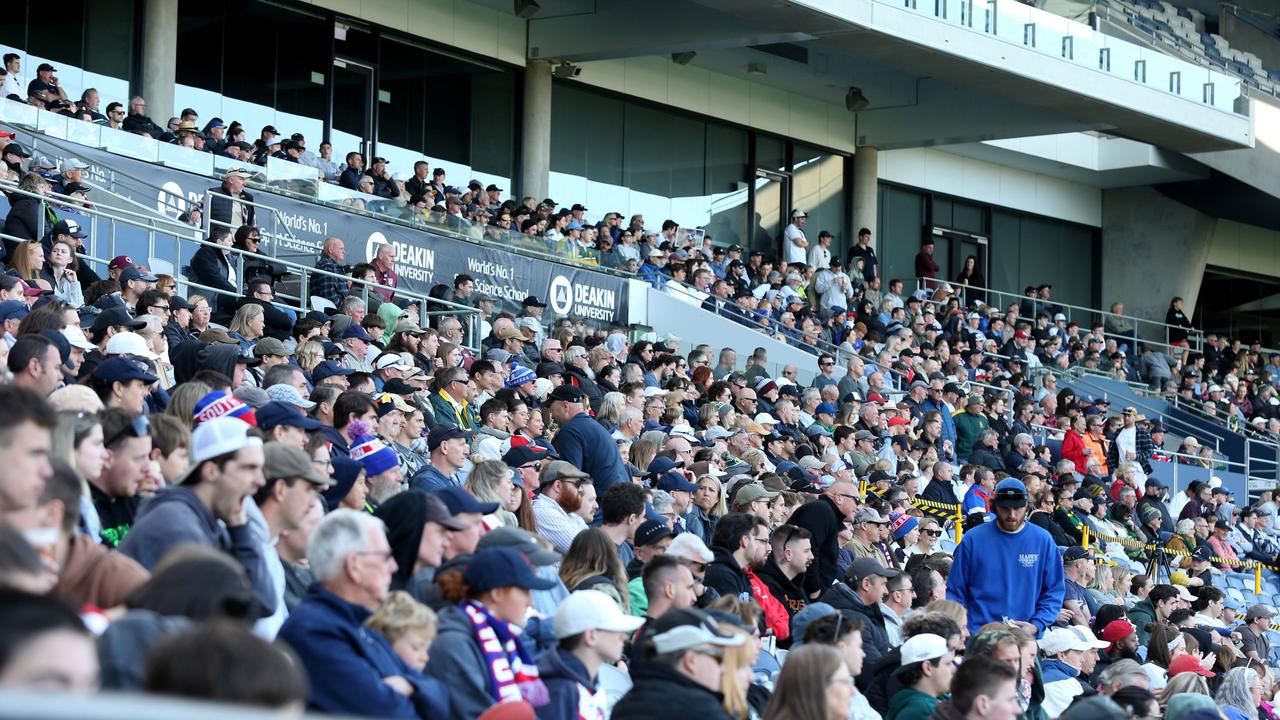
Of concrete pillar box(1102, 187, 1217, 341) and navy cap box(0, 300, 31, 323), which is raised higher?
concrete pillar box(1102, 187, 1217, 341)

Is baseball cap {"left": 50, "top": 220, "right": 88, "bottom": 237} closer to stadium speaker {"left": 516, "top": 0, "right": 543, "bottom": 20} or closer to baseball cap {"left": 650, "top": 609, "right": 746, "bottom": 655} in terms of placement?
baseball cap {"left": 650, "top": 609, "right": 746, "bottom": 655}

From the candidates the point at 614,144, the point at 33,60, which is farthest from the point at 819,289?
the point at 33,60

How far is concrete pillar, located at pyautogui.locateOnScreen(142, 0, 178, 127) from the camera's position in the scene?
18.9 m

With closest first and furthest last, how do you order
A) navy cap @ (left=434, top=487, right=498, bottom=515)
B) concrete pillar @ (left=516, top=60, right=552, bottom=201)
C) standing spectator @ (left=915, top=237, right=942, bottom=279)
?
navy cap @ (left=434, top=487, right=498, bottom=515) → concrete pillar @ (left=516, top=60, right=552, bottom=201) → standing spectator @ (left=915, top=237, right=942, bottom=279)

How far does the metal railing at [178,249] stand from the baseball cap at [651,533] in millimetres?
5800

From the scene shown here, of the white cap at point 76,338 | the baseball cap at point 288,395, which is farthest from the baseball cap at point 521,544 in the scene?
the white cap at point 76,338

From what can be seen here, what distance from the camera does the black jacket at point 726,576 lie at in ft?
25.0

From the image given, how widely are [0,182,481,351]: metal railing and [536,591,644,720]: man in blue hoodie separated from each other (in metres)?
7.26

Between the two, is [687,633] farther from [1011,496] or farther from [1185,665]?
[1185,665]

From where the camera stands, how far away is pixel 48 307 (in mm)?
7781

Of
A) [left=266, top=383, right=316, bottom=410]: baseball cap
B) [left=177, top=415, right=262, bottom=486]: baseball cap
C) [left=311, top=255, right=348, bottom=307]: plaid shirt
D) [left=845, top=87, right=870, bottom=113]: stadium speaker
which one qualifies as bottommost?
[left=177, top=415, right=262, bottom=486]: baseball cap

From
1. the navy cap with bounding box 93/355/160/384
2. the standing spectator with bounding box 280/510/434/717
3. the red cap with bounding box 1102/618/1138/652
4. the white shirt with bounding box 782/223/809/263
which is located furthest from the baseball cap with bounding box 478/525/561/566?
the white shirt with bounding box 782/223/809/263

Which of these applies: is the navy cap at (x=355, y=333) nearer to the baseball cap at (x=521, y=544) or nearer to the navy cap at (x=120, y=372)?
the navy cap at (x=120, y=372)

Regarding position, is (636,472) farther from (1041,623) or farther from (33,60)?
(33,60)
